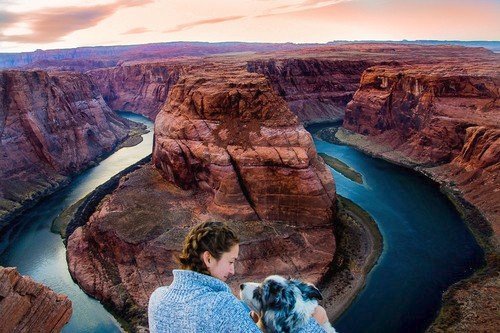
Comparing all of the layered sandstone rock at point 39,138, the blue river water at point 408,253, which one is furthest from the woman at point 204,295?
the layered sandstone rock at point 39,138

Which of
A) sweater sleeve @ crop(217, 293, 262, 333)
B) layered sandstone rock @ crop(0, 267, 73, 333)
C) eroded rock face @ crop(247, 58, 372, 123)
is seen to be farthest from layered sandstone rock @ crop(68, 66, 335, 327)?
eroded rock face @ crop(247, 58, 372, 123)

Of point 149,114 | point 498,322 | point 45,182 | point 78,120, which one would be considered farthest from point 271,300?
point 149,114

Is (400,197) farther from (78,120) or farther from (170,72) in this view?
(170,72)

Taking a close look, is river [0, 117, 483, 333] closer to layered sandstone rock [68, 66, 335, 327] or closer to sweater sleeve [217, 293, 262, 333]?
layered sandstone rock [68, 66, 335, 327]

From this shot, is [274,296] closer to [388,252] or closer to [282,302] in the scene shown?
[282,302]

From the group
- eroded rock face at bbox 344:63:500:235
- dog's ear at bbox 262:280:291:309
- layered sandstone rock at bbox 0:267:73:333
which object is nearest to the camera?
dog's ear at bbox 262:280:291:309

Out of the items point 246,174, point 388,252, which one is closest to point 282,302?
point 246,174

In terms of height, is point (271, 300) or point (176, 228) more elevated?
point (271, 300)
